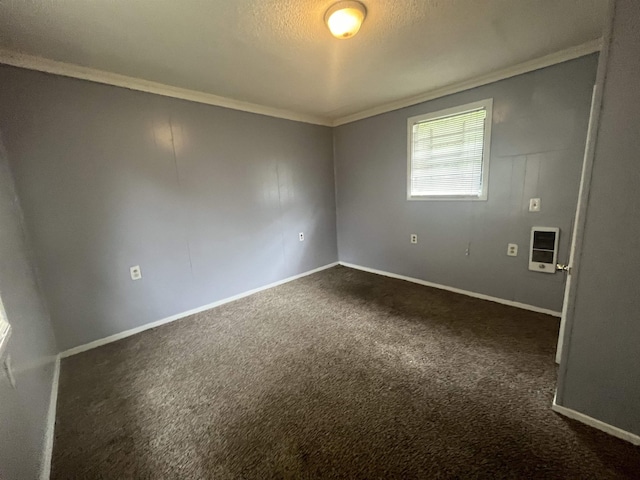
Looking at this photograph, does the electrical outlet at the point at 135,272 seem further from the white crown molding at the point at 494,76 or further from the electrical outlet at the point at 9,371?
the white crown molding at the point at 494,76

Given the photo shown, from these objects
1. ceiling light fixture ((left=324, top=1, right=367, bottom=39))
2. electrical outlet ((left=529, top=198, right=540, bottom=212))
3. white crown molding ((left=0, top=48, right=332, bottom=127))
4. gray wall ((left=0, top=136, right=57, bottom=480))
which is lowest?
gray wall ((left=0, top=136, right=57, bottom=480))

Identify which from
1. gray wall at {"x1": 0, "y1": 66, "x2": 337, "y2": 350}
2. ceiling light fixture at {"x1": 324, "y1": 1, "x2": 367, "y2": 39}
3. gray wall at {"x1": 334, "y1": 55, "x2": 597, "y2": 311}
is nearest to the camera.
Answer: ceiling light fixture at {"x1": 324, "y1": 1, "x2": 367, "y2": 39}

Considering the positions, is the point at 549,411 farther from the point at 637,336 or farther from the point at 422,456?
the point at 422,456

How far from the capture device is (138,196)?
247cm

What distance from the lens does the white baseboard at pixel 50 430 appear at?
1.26 metres

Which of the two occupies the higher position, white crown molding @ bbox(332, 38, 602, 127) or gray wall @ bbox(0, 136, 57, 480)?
white crown molding @ bbox(332, 38, 602, 127)

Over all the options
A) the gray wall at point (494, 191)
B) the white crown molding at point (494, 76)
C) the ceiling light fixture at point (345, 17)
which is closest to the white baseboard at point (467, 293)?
the gray wall at point (494, 191)

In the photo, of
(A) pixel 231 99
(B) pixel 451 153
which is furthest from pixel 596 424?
(A) pixel 231 99

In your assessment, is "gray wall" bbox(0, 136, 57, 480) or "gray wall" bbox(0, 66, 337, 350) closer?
"gray wall" bbox(0, 136, 57, 480)

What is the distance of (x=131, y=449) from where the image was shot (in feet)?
4.50

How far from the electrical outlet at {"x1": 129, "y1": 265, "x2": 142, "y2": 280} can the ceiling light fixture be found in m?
2.62

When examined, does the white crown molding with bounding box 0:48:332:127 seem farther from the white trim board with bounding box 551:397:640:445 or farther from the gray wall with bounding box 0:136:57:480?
the white trim board with bounding box 551:397:640:445

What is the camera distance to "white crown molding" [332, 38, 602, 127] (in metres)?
2.08

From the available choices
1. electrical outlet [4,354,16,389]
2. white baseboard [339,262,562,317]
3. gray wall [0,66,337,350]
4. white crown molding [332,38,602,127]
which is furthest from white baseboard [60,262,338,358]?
white crown molding [332,38,602,127]
